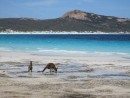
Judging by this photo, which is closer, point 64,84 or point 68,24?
point 64,84

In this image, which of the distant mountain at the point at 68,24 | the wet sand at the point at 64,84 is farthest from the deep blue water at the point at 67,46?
the distant mountain at the point at 68,24

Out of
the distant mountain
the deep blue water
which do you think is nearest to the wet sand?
the deep blue water

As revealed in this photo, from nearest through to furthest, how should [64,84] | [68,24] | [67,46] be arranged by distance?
[64,84] < [67,46] < [68,24]

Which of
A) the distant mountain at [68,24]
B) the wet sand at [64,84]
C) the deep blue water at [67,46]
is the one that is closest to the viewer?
the wet sand at [64,84]

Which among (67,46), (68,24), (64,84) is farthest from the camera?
(68,24)

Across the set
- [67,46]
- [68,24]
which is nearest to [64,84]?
[67,46]

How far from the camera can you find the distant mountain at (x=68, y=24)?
610 feet

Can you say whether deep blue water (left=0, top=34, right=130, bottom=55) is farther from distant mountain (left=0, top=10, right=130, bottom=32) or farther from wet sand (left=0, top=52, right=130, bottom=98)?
distant mountain (left=0, top=10, right=130, bottom=32)

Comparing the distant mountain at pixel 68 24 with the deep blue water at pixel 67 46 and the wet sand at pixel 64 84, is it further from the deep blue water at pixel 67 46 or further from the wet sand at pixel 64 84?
the wet sand at pixel 64 84

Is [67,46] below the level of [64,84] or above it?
below

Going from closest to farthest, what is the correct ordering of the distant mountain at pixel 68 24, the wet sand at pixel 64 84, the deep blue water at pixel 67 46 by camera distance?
the wet sand at pixel 64 84 → the deep blue water at pixel 67 46 → the distant mountain at pixel 68 24

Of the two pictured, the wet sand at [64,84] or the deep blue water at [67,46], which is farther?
the deep blue water at [67,46]

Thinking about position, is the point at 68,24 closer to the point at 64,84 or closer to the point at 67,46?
the point at 67,46

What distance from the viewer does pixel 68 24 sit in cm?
18738
